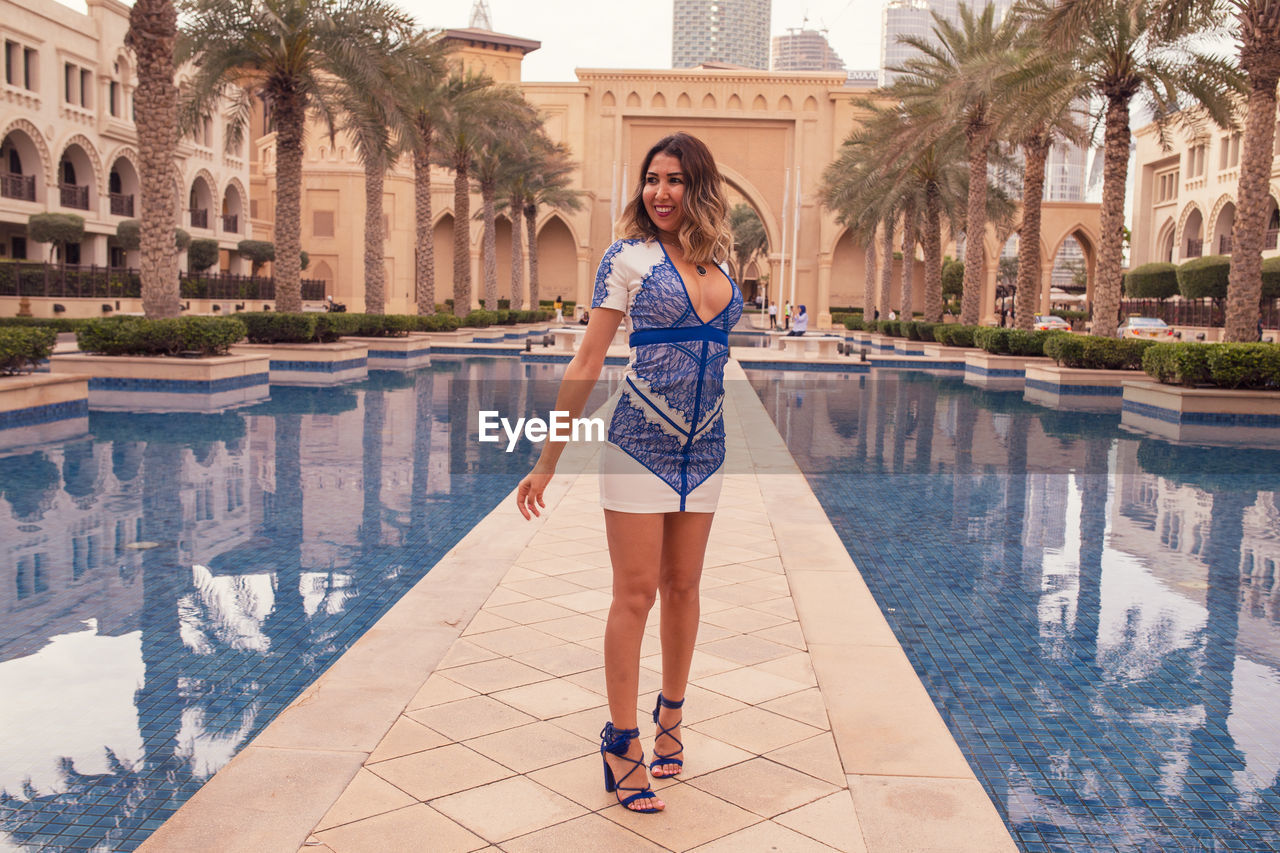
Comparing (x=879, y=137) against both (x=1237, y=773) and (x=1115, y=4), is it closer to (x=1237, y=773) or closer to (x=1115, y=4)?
(x=1115, y=4)

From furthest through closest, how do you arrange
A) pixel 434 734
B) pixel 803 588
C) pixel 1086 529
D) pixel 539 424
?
pixel 539 424 → pixel 1086 529 → pixel 803 588 → pixel 434 734

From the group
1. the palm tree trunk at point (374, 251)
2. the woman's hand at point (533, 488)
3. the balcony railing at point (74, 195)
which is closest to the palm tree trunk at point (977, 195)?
the palm tree trunk at point (374, 251)

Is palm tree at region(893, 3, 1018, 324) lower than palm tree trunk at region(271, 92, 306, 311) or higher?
higher

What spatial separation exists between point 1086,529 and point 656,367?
5.08m

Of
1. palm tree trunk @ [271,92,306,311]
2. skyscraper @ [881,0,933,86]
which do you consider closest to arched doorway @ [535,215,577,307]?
palm tree trunk @ [271,92,306,311]

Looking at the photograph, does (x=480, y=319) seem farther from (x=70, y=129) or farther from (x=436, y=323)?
(x=70, y=129)

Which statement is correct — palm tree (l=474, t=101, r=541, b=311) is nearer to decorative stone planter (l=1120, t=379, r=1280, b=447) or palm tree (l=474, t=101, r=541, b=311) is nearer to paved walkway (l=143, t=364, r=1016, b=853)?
decorative stone planter (l=1120, t=379, r=1280, b=447)

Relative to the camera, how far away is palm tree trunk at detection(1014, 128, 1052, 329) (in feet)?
68.5

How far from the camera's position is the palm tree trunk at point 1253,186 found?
13.6m

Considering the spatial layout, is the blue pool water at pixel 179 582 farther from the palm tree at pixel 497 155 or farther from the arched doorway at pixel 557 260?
the arched doorway at pixel 557 260

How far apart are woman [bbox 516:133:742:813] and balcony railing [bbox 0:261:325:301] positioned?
25949 mm

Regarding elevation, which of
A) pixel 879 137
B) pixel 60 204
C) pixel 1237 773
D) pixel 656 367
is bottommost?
pixel 1237 773

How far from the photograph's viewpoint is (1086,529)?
6.89 m

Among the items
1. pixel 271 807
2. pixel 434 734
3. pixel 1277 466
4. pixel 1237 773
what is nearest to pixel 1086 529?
pixel 1237 773
